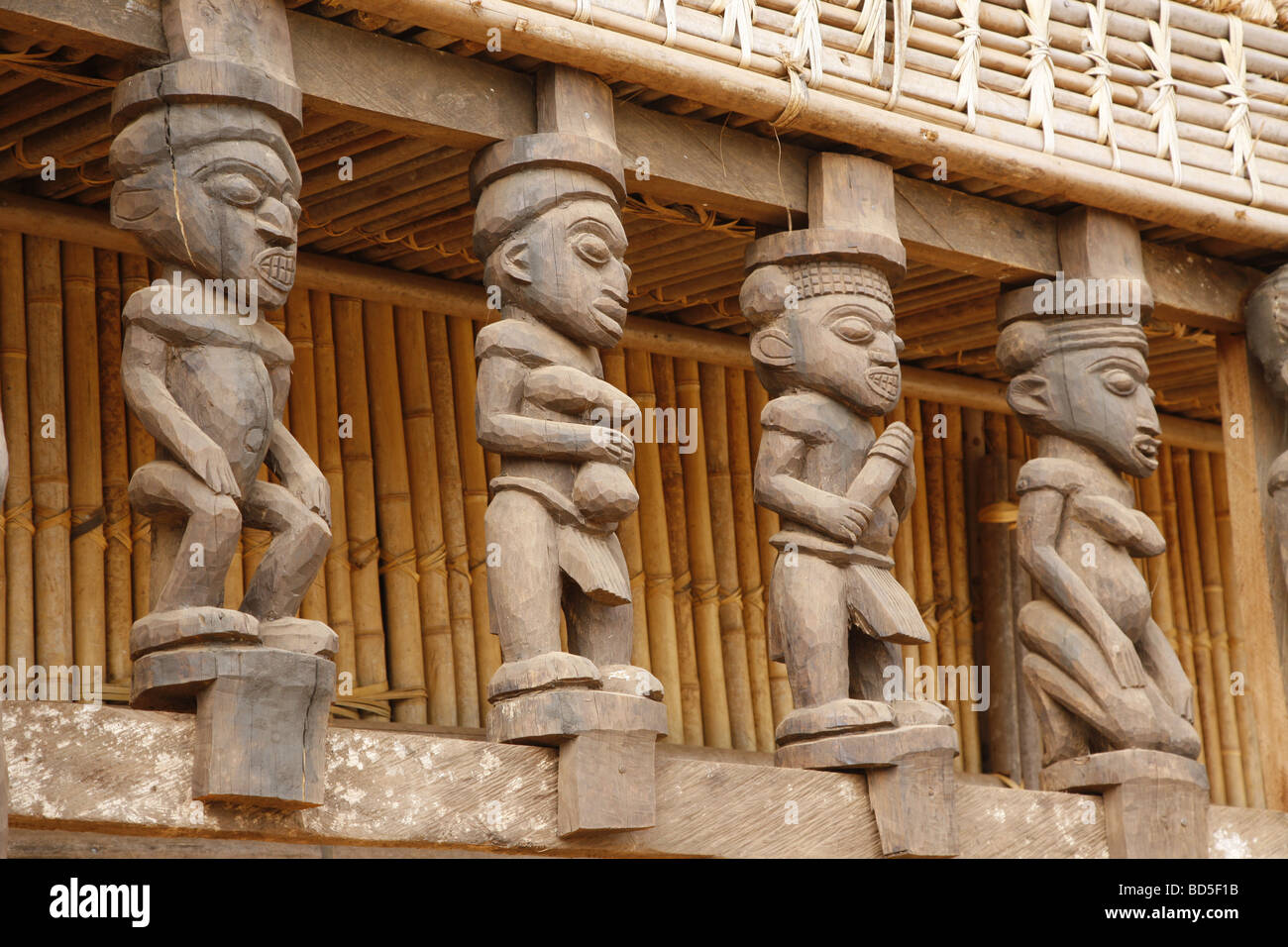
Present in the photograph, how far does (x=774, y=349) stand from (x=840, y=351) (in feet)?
0.61

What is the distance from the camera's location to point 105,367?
6422mm

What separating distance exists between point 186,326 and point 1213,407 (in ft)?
16.1

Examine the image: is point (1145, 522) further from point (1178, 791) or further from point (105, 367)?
point (105, 367)

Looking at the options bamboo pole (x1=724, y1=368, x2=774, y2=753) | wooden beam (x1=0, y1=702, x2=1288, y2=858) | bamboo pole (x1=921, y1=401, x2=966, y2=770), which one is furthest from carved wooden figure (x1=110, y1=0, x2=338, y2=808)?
bamboo pole (x1=921, y1=401, x2=966, y2=770)

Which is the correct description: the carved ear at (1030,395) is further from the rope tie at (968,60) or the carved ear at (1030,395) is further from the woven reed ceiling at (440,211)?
the rope tie at (968,60)

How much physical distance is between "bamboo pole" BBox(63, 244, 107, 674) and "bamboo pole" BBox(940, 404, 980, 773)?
329 cm

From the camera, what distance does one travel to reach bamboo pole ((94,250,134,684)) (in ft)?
20.5

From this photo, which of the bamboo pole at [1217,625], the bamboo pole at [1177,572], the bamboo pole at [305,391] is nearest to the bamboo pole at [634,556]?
the bamboo pole at [305,391]

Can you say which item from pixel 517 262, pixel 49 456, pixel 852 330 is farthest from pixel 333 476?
pixel 852 330

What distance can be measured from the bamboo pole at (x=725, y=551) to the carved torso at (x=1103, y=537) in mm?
1501

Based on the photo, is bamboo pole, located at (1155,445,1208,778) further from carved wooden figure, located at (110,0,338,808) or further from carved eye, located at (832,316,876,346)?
carved wooden figure, located at (110,0,338,808)

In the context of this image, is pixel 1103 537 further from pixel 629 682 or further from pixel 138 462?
pixel 138 462

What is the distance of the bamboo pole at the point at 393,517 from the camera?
673 centimetres
